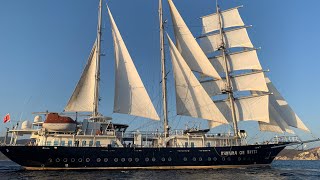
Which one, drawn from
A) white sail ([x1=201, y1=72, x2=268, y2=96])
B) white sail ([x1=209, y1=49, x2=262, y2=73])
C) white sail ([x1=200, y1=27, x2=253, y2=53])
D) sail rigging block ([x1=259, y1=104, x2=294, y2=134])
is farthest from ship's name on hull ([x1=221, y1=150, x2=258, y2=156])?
white sail ([x1=200, y1=27, x2=253, y2=53])

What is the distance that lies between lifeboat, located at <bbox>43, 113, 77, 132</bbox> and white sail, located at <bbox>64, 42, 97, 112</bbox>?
2.32m

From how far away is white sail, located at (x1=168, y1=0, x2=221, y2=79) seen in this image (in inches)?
1451

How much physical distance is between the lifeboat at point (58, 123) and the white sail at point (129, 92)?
5174 mm

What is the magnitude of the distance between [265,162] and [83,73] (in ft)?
80.1

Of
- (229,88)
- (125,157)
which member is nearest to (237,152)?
(229,88)

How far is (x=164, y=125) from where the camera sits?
3469 centimetres

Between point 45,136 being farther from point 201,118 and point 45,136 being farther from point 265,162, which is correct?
point 265,162

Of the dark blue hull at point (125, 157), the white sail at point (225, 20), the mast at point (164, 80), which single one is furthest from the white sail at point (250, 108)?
the white sail at point (225, 20)

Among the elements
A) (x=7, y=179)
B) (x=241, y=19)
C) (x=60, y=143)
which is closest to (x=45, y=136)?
(x=60, y=143)

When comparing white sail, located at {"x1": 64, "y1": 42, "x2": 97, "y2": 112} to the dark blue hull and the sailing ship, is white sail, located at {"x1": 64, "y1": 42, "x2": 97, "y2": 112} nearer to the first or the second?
the sailing ship

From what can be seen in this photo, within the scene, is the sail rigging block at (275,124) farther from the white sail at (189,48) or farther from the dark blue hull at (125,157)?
the white sail at (189,48)

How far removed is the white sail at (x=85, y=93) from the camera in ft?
111

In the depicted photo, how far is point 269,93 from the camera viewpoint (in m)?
39.8

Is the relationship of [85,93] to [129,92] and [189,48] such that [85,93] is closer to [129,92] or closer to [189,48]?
[129,92]
